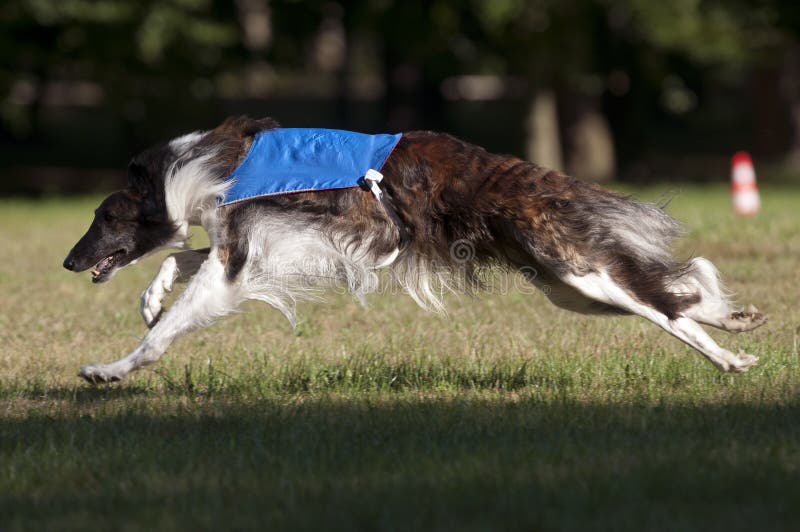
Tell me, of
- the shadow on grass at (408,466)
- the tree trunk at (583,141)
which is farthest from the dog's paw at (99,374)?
the tree trunk at (583,141)

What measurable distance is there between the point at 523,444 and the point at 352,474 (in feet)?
2.77

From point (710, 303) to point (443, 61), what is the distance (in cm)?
1749

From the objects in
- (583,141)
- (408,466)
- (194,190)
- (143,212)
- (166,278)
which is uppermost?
(583,141)

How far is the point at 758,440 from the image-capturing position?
218 inches

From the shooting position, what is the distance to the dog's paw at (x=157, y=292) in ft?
22.5

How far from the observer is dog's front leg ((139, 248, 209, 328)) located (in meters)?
A: 6.86

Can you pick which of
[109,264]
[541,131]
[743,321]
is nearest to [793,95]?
[541,131]

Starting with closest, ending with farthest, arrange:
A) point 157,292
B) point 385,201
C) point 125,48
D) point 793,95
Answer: point 385,201, point 157,292, point 125,48, point 793,95

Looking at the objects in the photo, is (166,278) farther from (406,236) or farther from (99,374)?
(406,236)

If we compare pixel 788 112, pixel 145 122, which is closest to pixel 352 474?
pixel 145 122

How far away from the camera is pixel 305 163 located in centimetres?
659

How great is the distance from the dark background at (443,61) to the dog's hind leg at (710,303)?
13962 millimetres

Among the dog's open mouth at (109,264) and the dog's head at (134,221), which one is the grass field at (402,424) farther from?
the dog's head at (134,221)

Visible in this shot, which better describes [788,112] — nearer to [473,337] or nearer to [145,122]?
[145,122]
